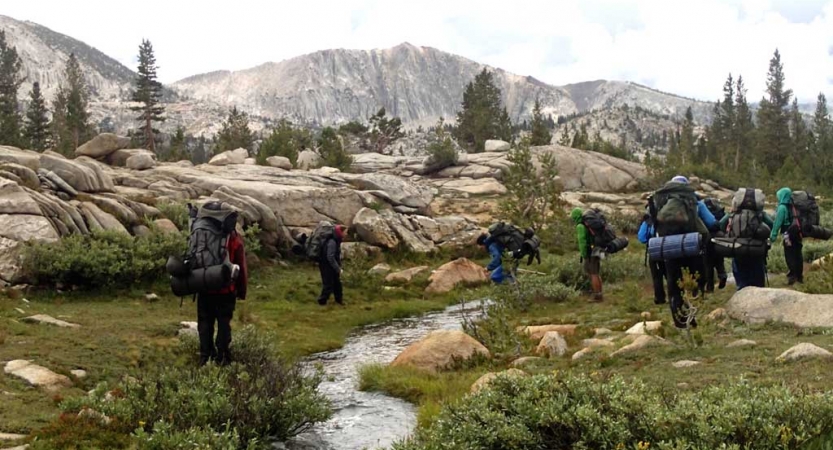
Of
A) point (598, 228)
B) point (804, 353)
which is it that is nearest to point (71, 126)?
point (598, 228)

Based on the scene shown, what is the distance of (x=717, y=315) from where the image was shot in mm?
12219

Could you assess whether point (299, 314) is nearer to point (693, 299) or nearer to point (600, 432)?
point (693, 299)

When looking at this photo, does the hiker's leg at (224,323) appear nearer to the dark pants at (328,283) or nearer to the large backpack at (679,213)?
the large backpack at (679,213)

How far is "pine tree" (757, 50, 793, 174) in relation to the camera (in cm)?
8812

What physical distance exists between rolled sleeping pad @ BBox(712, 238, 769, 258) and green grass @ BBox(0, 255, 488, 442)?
8.56 metres

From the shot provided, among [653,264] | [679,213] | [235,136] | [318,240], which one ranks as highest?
[235,136]

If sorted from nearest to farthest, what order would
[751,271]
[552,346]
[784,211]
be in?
[552,346] → [751,271] → [784,211]

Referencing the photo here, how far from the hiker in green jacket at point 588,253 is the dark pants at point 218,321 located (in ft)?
32.6

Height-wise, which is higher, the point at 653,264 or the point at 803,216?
the point at 803,216

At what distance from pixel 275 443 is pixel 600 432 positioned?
13.0 ft

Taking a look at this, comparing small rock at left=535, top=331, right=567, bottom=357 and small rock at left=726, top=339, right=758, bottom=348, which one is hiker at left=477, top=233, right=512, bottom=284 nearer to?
small rock at left=535, top=331, right=567, bottom=357

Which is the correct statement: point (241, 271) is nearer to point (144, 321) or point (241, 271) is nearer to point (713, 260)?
point (144, 321)

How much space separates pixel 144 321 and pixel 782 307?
12.7 metres

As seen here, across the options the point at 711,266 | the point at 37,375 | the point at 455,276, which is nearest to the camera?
the point at 37,375
